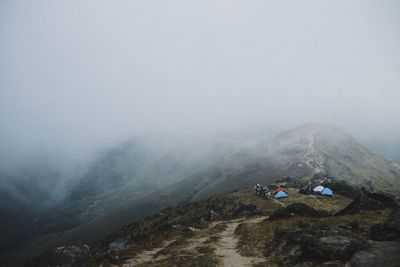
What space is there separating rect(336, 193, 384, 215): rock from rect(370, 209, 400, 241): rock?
1108 inches

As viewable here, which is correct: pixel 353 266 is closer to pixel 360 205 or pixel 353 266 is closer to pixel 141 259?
pixel 141 259

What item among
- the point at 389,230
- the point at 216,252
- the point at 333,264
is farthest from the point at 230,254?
the point at 389,230

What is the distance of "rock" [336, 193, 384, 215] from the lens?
59.7 metres

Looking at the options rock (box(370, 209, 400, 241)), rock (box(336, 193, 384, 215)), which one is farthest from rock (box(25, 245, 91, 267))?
rock (box(336, 193, 384, 215))

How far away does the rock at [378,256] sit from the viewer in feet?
70.5

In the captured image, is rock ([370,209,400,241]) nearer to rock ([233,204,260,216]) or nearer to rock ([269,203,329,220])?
rock ([269,203,329,220])

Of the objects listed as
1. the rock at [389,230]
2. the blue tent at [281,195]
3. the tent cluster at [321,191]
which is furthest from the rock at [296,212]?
the tent cluster at [321,191]

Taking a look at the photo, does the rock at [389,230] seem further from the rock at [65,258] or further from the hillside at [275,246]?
the rock at [65,258]

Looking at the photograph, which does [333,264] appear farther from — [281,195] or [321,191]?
[321,191]

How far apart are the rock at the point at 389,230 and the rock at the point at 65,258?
34.2 m

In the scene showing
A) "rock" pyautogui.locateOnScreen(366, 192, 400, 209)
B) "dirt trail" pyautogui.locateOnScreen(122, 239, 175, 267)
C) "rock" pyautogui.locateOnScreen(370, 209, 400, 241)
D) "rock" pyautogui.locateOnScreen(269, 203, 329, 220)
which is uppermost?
"rock" pyautogui.locateOnScreen(370, 209, 400, 241)

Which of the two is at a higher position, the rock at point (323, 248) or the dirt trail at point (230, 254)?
the rock at point (323, 248)

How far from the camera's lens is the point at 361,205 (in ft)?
202

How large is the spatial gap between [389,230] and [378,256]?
29.7ft
